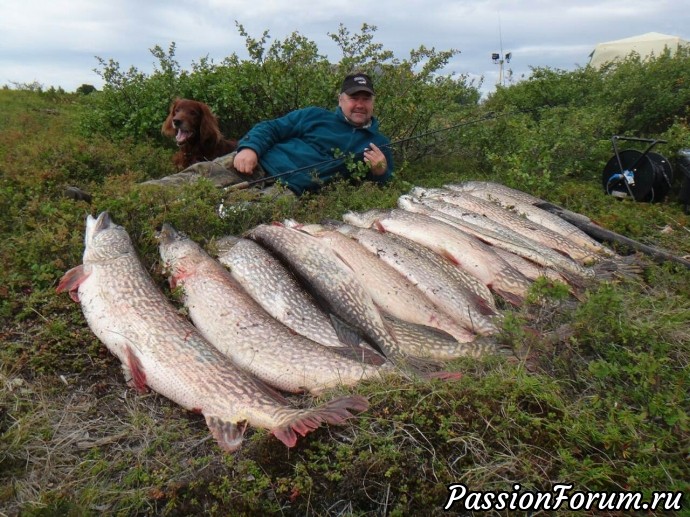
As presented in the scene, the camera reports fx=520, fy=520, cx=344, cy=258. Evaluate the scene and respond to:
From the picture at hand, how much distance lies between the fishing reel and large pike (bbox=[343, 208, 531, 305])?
317 cm

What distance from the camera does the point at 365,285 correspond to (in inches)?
149

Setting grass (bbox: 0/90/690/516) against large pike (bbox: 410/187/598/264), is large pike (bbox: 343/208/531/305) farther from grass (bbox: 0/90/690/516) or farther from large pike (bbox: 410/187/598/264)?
large pike (bbox: 410/187/598/264)

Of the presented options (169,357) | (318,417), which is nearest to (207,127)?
(169,357)

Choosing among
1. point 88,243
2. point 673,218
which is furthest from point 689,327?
point 88,243

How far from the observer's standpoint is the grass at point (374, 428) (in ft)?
7.17

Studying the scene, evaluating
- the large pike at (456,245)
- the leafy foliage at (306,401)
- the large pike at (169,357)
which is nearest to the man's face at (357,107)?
the leafy foliage at (306,401)

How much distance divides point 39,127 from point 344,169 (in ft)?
18.4

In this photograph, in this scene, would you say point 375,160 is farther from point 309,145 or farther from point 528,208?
point 528,208

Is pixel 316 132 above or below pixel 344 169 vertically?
above

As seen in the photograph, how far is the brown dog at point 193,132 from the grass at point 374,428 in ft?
9.19

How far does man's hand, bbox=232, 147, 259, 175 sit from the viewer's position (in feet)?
19.7

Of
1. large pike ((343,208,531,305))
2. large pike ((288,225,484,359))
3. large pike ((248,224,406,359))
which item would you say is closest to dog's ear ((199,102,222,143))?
large pike ((343,208,531,305))

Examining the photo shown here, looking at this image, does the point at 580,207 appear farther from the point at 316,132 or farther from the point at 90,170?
the point at 90,170

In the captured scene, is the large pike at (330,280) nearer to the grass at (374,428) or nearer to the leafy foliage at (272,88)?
the grass at (374,428)
